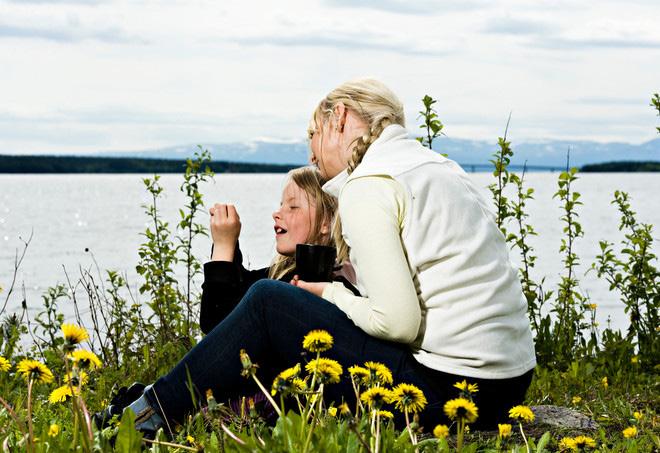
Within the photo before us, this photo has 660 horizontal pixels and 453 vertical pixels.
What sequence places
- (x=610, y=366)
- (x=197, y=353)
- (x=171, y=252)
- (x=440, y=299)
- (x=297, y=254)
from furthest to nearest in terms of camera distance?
(x=171, y=252)
(x=610, y=366)
(x=297, y=254)
(x=197, y=353)
(x=440, y=299)

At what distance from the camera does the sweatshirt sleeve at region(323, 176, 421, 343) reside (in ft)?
9.21

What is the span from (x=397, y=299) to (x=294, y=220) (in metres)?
1.22

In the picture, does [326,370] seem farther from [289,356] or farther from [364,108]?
[364,108]

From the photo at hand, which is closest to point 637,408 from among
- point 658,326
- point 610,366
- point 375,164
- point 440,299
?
point 610,366

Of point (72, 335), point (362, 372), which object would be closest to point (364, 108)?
point (362, 372)

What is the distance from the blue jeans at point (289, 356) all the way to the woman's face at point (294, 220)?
2.71 feet

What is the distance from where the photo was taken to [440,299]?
2.93 metres

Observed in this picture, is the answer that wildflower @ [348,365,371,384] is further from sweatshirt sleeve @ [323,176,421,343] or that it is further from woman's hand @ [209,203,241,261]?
woman's hand @ [209,203,241,261]

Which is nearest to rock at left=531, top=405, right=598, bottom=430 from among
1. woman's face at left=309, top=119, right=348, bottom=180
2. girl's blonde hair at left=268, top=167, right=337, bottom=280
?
girl's blonde hair at left=268, top=167, right=337, bottom=280

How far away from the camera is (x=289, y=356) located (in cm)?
310

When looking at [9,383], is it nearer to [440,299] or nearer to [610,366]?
[440,299]

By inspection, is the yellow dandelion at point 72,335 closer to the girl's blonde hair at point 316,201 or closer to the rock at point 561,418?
the girl's blonde hair at point 316,201

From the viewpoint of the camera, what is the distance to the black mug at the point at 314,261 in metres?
3.41

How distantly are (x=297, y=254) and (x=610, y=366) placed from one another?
2.57 m
